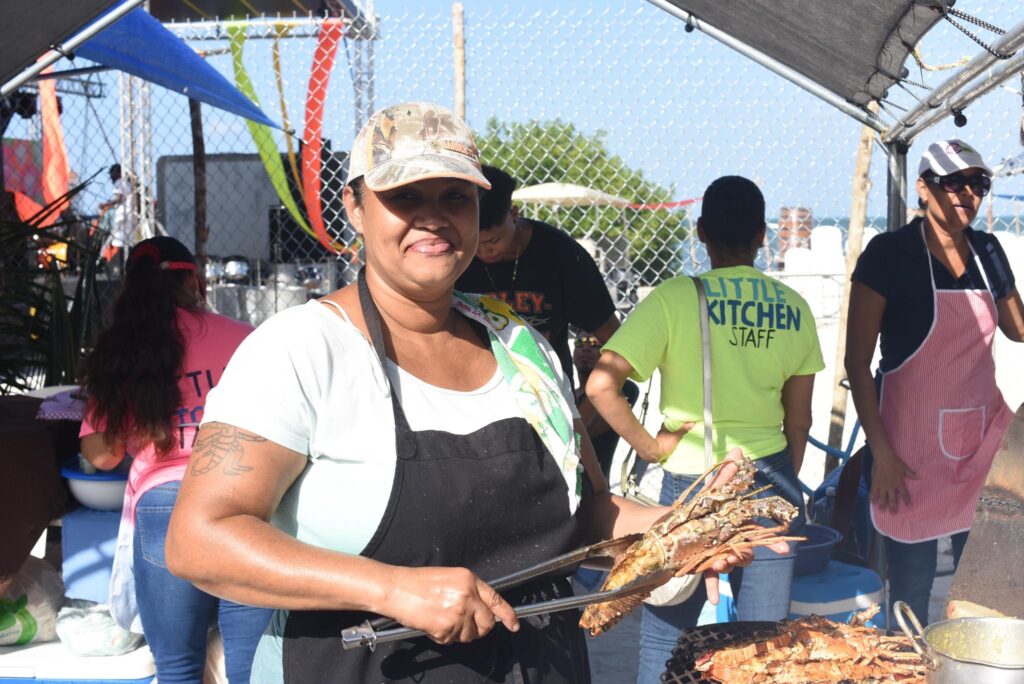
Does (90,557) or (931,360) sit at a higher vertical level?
(931,360)

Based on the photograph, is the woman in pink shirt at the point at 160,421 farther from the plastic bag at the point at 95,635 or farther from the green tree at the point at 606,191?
the green tree at the point at 606,191

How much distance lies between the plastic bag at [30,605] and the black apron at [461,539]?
2.76 meters

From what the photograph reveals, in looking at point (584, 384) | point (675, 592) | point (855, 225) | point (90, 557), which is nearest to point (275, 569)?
point (675, 592)

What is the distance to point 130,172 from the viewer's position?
11.8m

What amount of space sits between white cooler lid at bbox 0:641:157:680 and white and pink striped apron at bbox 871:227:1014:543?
311 centimetres

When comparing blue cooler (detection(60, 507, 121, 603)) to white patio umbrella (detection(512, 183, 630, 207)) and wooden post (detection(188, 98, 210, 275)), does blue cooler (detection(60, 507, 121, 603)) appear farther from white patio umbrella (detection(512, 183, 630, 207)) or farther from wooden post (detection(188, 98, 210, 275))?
white patio umbrella (detection(512, 183, 630, 207))

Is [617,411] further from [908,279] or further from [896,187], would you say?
[896,187]

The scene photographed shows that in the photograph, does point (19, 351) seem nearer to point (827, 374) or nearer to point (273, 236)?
point (827, 374)

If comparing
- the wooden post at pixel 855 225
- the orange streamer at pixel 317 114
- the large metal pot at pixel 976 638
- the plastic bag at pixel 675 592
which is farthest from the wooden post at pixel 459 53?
the large metal pot at pixel 976 638

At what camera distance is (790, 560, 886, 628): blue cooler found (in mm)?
4137

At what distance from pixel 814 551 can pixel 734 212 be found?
5.09ft

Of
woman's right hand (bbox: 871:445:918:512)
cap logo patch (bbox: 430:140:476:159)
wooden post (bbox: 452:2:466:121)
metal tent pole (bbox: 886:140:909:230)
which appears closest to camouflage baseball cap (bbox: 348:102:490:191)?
cap logo patch (bbox: 430:140:476:159)

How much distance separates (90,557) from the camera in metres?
4.10

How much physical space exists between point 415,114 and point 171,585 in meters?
2.09
